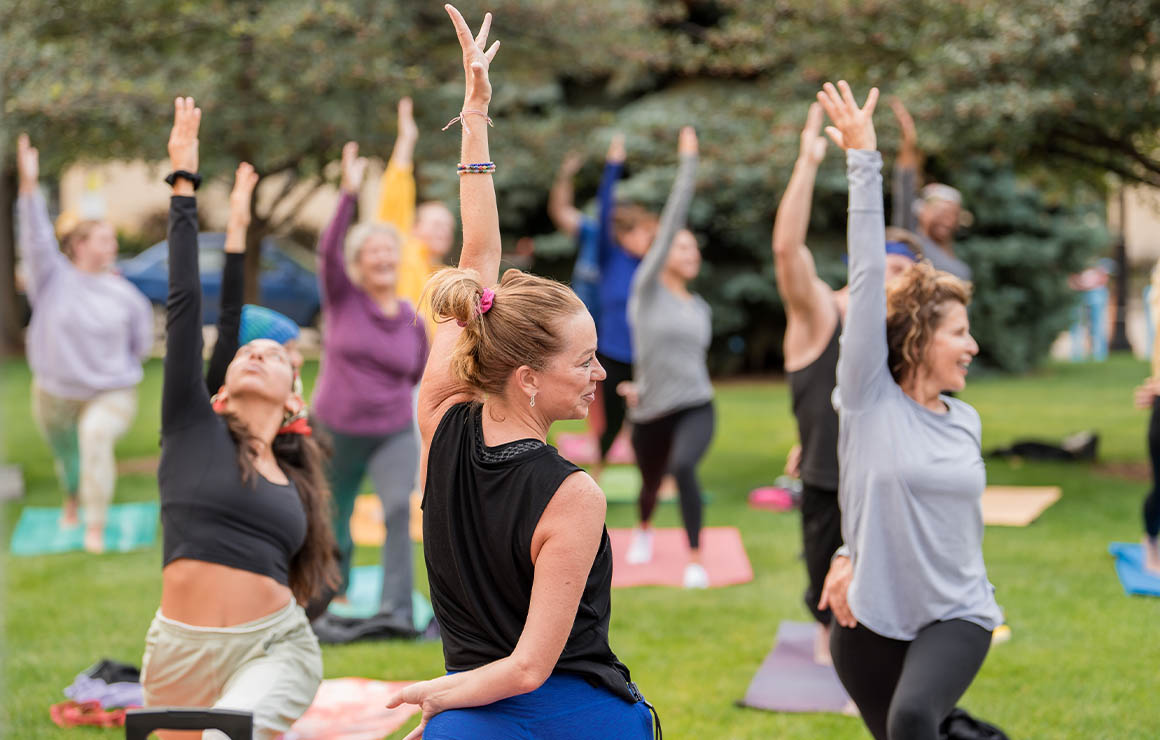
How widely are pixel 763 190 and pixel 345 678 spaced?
8633mm

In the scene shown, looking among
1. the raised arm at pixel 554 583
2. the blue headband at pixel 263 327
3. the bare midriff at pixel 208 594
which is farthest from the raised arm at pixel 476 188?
the blue headband at pixel 263 327

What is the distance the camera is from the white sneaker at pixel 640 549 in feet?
26.7

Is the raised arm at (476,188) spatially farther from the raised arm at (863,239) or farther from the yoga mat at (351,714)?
the yoga mat at (351,714)

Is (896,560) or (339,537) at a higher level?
(896,560)

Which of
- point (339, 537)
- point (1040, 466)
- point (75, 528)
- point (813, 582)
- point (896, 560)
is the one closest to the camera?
point (896, 560)

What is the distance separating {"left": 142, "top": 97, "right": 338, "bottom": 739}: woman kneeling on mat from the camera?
3.81 meters

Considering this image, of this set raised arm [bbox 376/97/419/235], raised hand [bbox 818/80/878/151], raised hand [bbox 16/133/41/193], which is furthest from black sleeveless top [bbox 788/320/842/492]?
raised hand [bbox 16/133/41/193]

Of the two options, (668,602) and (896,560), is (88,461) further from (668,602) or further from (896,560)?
(896,560)

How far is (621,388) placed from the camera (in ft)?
27.8

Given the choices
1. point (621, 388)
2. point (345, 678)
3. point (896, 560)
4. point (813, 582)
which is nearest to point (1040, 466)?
point (621, 388)

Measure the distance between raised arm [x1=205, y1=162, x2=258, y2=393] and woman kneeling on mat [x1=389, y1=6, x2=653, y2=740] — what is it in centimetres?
182

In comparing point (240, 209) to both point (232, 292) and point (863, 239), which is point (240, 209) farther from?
point (863, 239)

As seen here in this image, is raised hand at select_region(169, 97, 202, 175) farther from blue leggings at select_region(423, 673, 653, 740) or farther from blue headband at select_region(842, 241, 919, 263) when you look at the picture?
blue headband at select_region(842, 241, 919, 263)

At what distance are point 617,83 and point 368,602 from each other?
1180 centimetres
